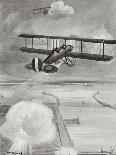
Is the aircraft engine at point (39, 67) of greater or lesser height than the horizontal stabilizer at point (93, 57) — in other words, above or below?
below

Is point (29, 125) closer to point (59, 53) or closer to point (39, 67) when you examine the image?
point (39, 67)

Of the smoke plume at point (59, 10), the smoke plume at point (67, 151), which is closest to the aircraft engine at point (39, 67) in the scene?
the smoke plume at point (59, 10)

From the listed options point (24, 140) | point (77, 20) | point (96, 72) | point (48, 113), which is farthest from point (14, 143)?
point (77, 20)

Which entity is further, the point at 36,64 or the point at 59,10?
the point at 59,10

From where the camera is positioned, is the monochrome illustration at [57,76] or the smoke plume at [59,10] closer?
the monochrome illustration at [57,76]

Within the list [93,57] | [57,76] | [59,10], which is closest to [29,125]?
[57,76]

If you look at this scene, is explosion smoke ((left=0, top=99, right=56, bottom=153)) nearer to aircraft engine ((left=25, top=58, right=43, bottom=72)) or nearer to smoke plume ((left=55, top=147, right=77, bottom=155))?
smoke plume ((left=55, top=147, right=77, bottom=155))

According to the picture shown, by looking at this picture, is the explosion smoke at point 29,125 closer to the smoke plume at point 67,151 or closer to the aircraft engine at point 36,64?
the smoke plume at point 67,151

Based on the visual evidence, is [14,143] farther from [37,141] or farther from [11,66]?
[11,66]
